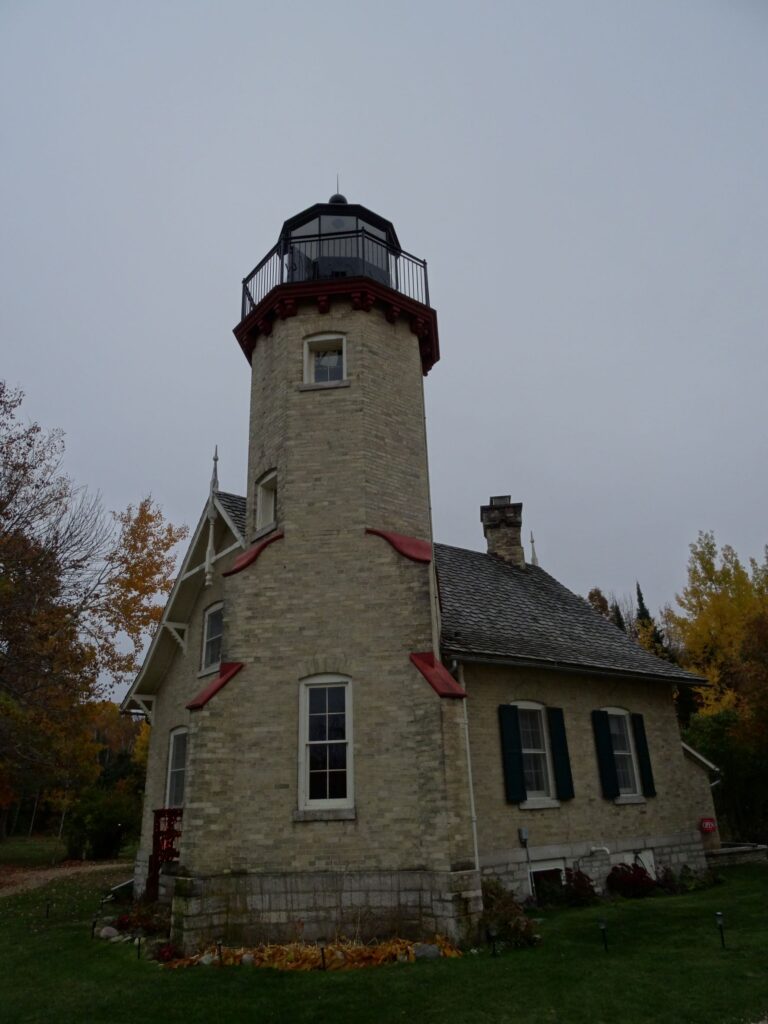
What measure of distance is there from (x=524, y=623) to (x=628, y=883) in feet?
18.2

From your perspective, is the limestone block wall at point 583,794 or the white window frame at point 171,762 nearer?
the limestone block wall at point 583,794

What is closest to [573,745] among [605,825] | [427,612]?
[605,825]

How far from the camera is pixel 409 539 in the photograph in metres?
12.4

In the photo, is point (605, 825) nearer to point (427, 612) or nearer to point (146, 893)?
point (427, 612)

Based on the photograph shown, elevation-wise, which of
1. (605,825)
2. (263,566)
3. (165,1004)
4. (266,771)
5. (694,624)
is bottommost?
(165,1004)

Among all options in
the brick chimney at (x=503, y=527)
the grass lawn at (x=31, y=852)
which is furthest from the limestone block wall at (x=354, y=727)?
the grass lawn at (x=31, y=852)

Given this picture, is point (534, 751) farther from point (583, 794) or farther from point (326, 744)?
point (326, 744)

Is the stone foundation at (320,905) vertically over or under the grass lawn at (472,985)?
over

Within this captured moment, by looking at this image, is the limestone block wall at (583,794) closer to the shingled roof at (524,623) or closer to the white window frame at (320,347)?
the shingled roof at (524,623)

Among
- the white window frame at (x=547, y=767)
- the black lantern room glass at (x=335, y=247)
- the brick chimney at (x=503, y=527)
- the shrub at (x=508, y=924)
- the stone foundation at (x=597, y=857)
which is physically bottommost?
Answer: the shrub at (x=508, y=924)

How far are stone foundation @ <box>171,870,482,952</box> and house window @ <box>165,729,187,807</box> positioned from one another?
552 cm

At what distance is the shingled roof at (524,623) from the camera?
546 inches

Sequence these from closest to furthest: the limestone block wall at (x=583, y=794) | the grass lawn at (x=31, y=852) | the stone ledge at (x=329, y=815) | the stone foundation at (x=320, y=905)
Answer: the stone foundation at (x=320, y=905) < the stone ledge at (x=329, y=815) < the limestone block wall at (x=583, y=794) < the grass lawn at (x=31, y=852)

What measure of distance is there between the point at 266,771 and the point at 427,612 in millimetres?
3490
